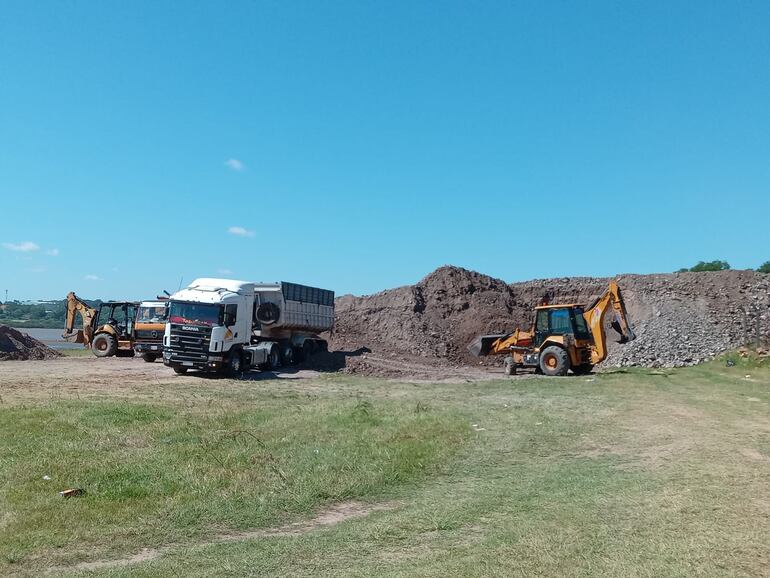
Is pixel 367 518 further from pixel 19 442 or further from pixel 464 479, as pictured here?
pixel 19 442

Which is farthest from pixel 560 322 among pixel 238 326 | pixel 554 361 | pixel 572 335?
pixel 238 326

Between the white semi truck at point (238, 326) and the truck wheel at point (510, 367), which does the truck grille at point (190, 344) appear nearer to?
the white semi truck at point (238, 326)

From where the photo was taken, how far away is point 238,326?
26844 millimetres

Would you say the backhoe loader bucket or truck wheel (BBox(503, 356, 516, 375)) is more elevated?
the backhoe loader bucket

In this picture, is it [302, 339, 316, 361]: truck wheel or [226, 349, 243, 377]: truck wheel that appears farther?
[302, 339, 316, 361]: truck wheel

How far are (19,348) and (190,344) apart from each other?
50.6 ft

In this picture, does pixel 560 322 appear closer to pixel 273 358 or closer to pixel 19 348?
pixel 273 358

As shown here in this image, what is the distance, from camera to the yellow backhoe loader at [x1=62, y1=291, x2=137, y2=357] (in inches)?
1401

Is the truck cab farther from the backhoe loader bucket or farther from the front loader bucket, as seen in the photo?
the front loader bucket

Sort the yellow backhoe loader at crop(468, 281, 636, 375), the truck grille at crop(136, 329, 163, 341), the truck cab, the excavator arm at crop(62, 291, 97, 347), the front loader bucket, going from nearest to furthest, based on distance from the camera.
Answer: the yellow backhoe loader at crop(468, 281, 636, 375), the truck cab, the front loader bucket, the truck grille at crop(136, 329, 163, 341), the excavator arm at crop(62, 291, 97, 347)

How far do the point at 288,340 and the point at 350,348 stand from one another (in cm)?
719

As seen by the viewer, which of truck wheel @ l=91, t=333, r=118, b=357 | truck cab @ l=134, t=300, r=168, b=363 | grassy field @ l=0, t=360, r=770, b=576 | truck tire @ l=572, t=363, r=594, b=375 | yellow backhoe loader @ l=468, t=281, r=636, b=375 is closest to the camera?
grassy field @ l=0, t=360, r=770, b=576

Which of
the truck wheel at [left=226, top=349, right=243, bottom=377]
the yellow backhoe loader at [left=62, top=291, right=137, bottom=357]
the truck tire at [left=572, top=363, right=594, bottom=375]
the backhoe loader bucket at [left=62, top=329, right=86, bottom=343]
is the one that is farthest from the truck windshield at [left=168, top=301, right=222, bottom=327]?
the backhoe loader bucket at [left=62, top=329, right=86, bottom=343]

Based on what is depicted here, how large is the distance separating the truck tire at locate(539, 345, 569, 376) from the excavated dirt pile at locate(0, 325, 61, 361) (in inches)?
1006
